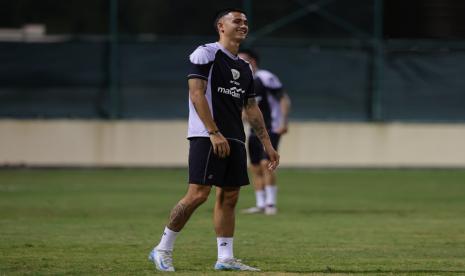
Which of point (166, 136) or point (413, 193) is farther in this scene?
point (166, 136)

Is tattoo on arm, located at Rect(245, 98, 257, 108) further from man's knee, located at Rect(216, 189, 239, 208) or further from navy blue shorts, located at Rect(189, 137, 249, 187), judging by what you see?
man's knee, located at Rect(216, 189, 239, 208)

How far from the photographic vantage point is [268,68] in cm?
2606

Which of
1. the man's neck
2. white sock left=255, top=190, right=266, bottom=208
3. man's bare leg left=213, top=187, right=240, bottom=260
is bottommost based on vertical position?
white sock left=255, top=190, right=266, bottom=208

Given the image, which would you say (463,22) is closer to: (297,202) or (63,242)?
(297,202)

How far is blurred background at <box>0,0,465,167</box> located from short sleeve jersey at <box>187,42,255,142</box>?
1630 cm

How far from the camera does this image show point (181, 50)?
1021 inches

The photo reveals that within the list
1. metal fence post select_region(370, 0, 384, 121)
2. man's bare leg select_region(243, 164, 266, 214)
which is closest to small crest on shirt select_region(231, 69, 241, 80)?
man's bare leg select_region(243, 164, 266, 214)

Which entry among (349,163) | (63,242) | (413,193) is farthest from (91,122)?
(63,242)

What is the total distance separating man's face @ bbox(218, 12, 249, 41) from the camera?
9.31 m

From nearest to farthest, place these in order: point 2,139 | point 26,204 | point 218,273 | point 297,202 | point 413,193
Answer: point 218,273 → point 26,204 → point 297,202 → point 413,193 → point 2,139

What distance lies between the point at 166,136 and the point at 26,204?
949cm

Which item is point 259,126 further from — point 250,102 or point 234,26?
point 234,26

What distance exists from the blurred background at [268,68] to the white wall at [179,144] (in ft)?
0.09

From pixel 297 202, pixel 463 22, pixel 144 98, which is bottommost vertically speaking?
pixel 297 202
